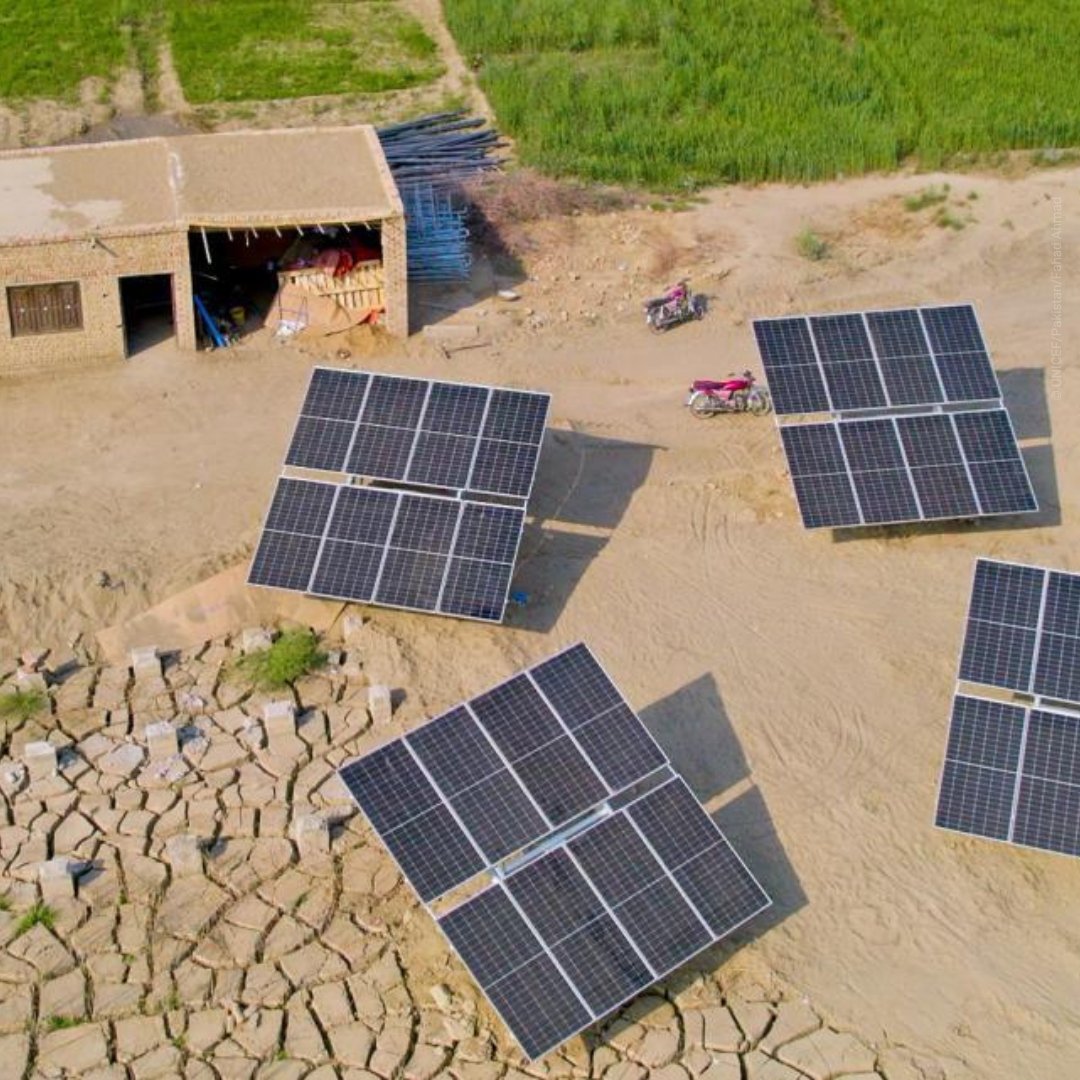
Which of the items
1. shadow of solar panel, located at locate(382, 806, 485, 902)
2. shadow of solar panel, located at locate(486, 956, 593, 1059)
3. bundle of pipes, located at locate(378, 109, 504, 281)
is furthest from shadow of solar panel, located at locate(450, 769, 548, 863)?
bundle of pipes, located at locate(378, 109, 504, 281)

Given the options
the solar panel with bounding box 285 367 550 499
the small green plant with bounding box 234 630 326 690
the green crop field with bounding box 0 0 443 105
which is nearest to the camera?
the small green plant with bounding box 234 630 326 690

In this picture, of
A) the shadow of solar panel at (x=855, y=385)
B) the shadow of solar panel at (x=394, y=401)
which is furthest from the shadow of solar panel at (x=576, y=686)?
the shadow of solar panel at (x=855, y=385)

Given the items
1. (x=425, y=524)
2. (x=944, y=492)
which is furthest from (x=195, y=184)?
(x=944, y=492)

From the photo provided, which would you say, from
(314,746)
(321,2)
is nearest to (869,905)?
(314,746)

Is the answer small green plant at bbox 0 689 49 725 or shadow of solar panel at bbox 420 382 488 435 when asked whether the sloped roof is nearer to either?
shadow of solar panel at bbox 420 382 488 435

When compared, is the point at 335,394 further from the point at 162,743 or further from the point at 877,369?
the point at 877,369

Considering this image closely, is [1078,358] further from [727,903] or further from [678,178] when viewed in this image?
[727,903]
